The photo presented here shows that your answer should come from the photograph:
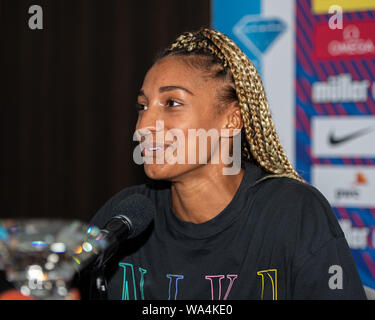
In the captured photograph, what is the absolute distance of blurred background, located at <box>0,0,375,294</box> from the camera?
2.29 meters

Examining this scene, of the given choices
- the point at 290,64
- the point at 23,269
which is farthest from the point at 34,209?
the point at 23,269

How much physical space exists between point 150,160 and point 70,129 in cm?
191

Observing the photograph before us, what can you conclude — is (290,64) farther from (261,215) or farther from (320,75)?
(261,215)

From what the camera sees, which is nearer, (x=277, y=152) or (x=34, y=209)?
(x=277, y=152)

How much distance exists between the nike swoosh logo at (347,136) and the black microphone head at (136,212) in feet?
5.17

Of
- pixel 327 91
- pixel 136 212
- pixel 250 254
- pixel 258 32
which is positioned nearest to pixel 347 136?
pixel 327 91

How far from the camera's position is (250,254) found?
111cm

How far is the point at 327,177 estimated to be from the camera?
233cm

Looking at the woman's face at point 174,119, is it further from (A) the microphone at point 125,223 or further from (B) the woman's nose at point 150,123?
(A) the microphone at point 125,223

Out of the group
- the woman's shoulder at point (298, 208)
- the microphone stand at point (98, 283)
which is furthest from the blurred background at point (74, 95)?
the microphone stand at point (98, 283)

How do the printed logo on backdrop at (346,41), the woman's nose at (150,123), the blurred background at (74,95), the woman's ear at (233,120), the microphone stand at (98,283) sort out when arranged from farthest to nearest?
1. the blurred background at (74,95)
2. the printed logo on backdrop at (346,41)
3. the woman's ear at (233,120)
4. the woman's nose at (150,123)
5. the microphone stand at (98,283)

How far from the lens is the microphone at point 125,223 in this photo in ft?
2.40

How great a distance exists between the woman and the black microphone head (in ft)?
0.64

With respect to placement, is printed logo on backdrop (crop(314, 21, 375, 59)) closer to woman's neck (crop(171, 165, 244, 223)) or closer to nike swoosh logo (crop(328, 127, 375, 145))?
nike swoosh logo (crop(328, 127, 375, 145))
